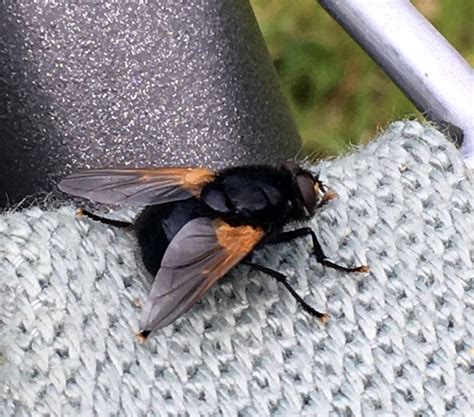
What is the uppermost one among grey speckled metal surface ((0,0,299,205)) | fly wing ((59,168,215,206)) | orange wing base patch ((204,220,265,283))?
grey speckled metal surface ((0,0,299,205))

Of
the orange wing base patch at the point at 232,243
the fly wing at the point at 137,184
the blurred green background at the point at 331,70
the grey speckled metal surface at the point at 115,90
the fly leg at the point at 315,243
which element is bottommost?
the blurred green background at the point at 331,70

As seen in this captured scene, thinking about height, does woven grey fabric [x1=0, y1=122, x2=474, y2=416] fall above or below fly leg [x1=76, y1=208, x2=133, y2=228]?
below

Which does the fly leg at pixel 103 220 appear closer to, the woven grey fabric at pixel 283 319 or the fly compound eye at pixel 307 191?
the woven grey fabric at pixel 283 319

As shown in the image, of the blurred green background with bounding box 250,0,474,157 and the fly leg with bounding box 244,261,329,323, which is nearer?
the fly leg with bounding box 244,261,329,323

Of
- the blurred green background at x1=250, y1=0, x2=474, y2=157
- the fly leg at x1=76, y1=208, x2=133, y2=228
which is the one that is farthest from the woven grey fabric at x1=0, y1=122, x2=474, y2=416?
the blurred green background at x1=250, y1=0, x2=474, y2=157

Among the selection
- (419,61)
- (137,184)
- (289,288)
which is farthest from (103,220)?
(419,61)

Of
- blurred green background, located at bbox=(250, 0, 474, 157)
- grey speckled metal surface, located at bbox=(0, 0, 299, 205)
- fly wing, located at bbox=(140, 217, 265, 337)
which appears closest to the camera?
fly wing, located at bbox=(140, 217, 265, 337)

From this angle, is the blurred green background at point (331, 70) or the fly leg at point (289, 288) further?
the blurred green background at point (331, 70)

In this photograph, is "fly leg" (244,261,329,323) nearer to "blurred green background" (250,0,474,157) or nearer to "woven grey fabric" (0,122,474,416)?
"woven grey fabric" (0,122,474,416)

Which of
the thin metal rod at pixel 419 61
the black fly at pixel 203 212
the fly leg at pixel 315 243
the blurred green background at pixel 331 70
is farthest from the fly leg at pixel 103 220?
the blurred green background at pixel 331 70
